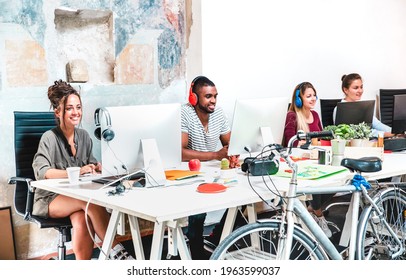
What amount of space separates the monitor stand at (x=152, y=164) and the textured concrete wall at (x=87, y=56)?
3.59ft

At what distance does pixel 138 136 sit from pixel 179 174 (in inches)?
13.6

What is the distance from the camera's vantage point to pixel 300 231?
2.08 metres

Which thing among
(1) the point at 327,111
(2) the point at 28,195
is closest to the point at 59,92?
(2) the point at 28,195

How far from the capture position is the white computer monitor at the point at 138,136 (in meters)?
2.28

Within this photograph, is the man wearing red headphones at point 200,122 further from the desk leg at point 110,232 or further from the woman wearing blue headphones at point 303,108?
the desk leg at point 110,232

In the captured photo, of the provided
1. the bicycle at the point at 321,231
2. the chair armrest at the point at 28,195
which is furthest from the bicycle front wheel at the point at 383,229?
the chair armrest at the point at 28,195

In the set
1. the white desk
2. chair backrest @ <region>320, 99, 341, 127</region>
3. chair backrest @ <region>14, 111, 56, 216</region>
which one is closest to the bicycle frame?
the white desk

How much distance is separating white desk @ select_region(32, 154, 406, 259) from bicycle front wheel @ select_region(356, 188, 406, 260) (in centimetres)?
16

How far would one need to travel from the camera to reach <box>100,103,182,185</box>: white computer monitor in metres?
2.28

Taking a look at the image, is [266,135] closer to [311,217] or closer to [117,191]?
[311,217]

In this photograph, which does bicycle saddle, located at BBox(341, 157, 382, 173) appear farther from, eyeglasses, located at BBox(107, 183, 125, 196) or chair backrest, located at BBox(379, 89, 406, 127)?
chair backrest, located at BBox(379, 89, 406, 127)

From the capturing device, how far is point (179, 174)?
2.60 m

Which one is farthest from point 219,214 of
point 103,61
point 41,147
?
point 41,147
